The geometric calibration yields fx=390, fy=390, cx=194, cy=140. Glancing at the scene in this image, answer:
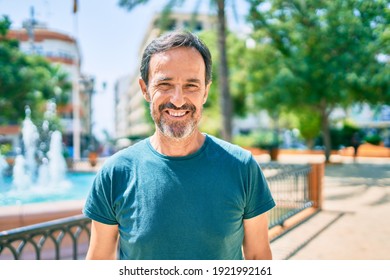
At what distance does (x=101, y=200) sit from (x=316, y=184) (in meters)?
4.92

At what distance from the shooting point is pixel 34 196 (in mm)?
7715

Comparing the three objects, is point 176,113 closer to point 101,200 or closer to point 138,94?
point 101,200

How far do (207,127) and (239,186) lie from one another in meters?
18.4

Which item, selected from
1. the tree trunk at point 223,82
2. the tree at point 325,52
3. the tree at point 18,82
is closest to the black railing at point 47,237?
the tree at point 325,52

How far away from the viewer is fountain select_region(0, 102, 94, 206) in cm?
786

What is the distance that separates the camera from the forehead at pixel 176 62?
4.45 ft

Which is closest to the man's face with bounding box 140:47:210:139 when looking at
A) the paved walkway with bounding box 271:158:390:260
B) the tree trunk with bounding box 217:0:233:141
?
the paved walkway with bounding box 271:158:390:260

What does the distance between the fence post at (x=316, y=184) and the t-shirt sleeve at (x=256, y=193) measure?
4.52m

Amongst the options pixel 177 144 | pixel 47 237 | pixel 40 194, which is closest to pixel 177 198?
→ pixel 177 144

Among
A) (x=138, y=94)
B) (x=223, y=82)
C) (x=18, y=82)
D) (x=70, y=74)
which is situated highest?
(x=70, y=74)

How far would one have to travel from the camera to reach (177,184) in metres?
1.32

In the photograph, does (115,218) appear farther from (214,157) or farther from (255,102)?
(255,102)

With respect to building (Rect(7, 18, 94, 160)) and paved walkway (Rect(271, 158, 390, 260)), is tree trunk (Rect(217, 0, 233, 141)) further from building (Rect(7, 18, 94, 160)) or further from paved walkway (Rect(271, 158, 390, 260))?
building (Rect(7, 18, 94, 160))

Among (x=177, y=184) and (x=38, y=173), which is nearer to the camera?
(x=177, y=184)
